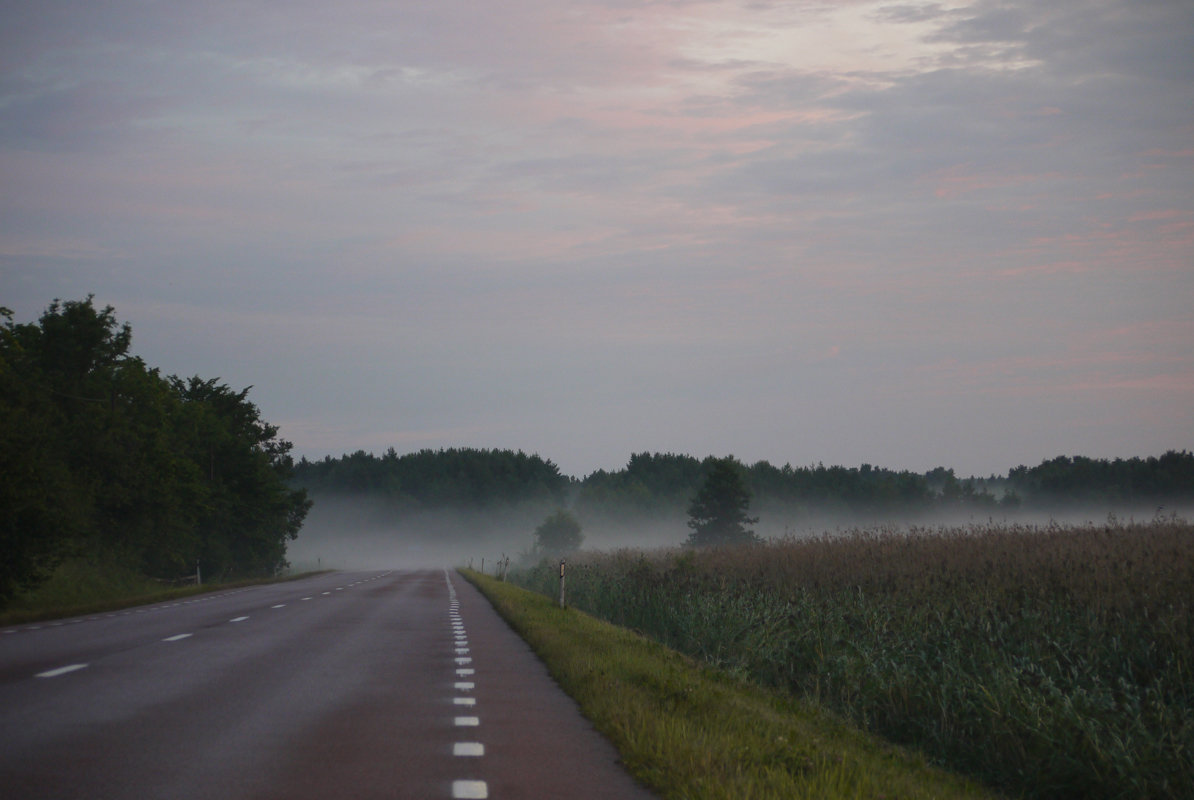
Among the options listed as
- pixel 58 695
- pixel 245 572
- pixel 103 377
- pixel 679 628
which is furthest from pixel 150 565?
pixel 58 695

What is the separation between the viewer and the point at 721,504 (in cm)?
12294

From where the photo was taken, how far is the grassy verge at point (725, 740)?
7609mm

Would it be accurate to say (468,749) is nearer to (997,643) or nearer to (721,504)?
(997,643)

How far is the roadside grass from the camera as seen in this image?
27470mm

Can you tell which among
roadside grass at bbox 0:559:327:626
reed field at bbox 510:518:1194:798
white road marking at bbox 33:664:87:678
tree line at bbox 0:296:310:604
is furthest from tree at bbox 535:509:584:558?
white road marking at bbox 33:664:87:678

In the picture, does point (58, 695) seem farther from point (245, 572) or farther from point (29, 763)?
point (245, 572)

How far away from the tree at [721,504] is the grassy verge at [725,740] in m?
108

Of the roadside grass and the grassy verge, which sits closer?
the grassy verge

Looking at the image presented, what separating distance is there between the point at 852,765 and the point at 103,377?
193ft

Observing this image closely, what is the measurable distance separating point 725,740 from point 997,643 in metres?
6.10

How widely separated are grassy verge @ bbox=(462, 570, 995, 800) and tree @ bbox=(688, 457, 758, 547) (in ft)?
353

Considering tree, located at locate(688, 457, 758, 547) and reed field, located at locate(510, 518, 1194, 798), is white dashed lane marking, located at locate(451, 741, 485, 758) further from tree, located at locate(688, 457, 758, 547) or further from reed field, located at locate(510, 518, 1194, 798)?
tree, located at locate(688, 457, 758, 547)

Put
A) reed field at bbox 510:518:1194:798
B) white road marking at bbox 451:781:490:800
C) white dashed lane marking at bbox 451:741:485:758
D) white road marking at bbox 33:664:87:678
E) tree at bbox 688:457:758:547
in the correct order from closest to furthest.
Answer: white road marking at bbox 451:781:490:800, white dashed lane marking at bbox 451:741:485:758, reed field at bbox 510:518:1194:798, white road marking at bbox 33:664:87:678, tree at bbox 688:457:758:547

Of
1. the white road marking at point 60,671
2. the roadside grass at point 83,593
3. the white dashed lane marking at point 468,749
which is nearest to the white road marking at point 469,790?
the white dashed lane marking at point 468,749
